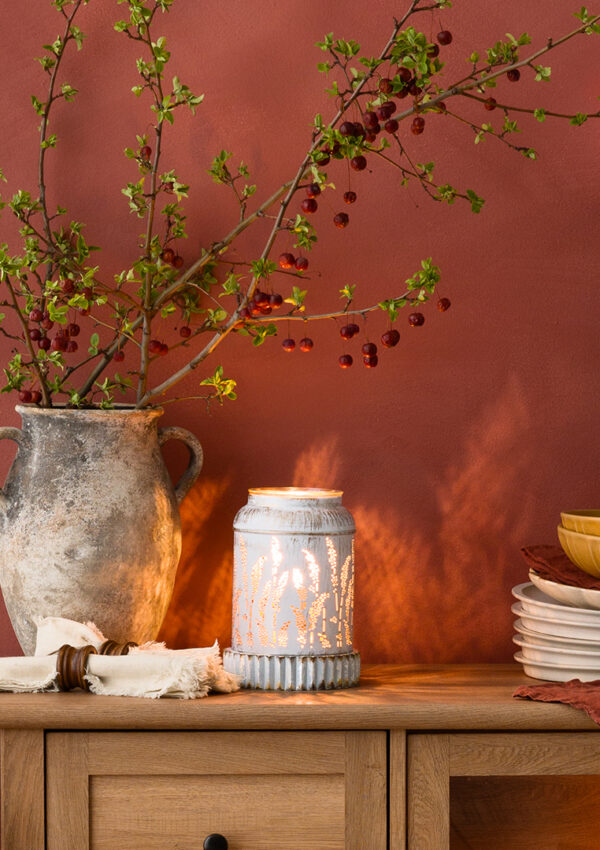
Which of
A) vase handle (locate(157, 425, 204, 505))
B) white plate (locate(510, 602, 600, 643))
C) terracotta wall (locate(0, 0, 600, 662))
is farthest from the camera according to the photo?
terracotta wall (locate(0, 0, 600, 662))

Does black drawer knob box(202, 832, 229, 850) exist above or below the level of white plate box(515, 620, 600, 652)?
below

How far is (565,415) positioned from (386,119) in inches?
22.9

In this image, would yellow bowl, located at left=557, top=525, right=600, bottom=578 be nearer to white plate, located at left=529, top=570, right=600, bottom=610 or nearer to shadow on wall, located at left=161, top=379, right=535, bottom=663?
white plate, located at left=529, top=570, right=600, bottom=610

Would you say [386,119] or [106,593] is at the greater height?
[386,119]

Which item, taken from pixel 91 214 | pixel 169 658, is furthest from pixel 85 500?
pixel 91 214

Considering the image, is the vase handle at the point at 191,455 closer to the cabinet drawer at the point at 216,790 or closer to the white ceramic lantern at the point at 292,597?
the white ceramic lantern at the point at 292,597

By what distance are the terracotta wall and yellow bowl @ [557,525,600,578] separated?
24 cm

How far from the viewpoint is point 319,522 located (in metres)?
1.30

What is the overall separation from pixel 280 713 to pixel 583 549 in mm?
454

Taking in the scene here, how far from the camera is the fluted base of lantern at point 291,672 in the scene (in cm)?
128

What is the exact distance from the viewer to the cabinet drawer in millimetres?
1183

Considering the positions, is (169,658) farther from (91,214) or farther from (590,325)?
(590,325)

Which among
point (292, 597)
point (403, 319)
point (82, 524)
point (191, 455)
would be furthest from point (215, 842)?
point (403, 319)

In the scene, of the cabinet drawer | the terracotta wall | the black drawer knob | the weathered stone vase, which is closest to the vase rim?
Result: the weathered stone vase
